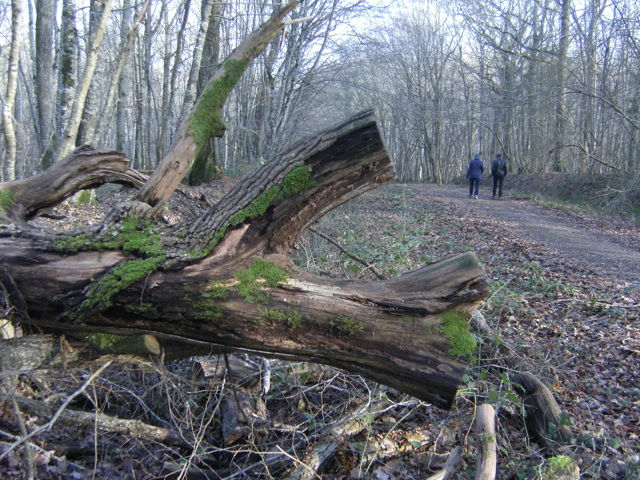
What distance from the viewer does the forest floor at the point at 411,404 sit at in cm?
329

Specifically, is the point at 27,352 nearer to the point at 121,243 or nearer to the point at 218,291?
the point at 121,243

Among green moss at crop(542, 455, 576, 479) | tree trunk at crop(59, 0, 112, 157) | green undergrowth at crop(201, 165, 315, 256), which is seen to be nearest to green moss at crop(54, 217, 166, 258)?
green undergrowth at crop(201, 165, 315, 256)

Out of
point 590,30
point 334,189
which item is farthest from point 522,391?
point 590,30

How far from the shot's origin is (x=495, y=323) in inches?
219

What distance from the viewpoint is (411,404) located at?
4008mm

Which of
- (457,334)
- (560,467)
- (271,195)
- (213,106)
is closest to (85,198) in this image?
(213,106)

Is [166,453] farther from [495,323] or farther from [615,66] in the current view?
[615,66]

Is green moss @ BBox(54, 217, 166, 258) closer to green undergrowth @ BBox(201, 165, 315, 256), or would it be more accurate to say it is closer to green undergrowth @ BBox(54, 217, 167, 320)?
green undergrowth @ BBox(54, 217, 167, 320)

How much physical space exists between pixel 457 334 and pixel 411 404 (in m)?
1.70

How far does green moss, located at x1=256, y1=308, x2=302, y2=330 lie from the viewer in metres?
2.61

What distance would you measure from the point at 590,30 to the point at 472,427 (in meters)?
16.9

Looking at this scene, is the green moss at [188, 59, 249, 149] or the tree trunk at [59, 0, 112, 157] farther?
the tree trunk at [59, 0, 112, 157]

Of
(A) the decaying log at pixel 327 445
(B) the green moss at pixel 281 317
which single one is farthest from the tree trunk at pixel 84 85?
(A) the decaying log at pixel 327 445

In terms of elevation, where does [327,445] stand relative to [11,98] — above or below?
below
